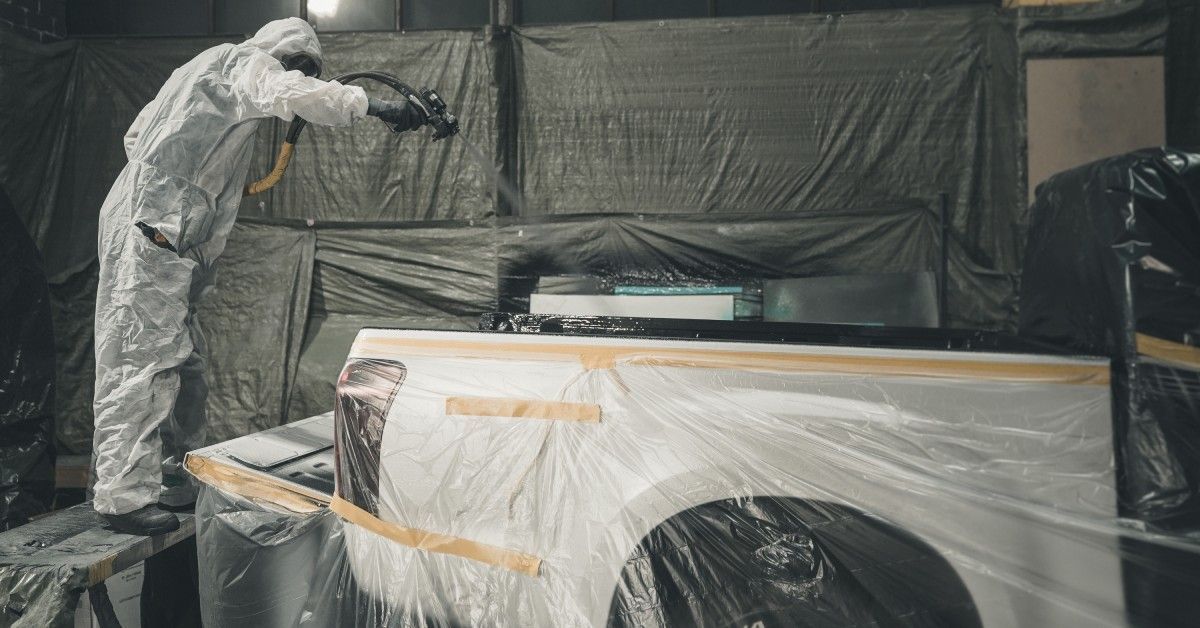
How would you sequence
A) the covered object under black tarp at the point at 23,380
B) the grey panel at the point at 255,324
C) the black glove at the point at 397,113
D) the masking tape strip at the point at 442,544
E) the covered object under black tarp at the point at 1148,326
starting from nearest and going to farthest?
the covered object under black tarp at the point at 1148,326 → the masking tape strip at the point at 442,544 → the black glove at the point at 397,113 → the covered object under black tarp at the point at 23,380 → the grey panel at the point at 255,324

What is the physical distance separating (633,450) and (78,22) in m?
6.41

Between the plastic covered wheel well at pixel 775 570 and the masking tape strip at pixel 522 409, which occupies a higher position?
the masking tape strip at pixel 522 409

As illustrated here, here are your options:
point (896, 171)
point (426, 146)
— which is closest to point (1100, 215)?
point (896, 171)

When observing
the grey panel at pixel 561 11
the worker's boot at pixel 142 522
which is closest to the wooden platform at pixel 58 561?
the worker's boot at pixel 142 522

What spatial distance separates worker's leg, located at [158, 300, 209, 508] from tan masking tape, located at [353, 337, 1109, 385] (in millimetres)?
1815

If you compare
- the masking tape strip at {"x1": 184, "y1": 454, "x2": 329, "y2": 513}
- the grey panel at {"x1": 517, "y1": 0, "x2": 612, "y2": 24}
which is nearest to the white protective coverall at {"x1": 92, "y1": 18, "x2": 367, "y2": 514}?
the masking tape strip at {"x1": 184, "y1": 454, "x2": 329, "y2": 513}

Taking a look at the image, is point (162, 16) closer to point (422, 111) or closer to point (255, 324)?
point (255, 324)

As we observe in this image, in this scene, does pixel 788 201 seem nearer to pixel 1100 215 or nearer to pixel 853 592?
pixel 1100 215

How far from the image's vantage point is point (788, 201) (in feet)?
16.2

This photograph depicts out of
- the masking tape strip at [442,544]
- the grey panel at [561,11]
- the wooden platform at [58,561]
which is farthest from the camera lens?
the grey panel at [561,11]

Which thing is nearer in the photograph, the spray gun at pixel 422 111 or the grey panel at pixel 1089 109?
the spray gun at pixel 422 111

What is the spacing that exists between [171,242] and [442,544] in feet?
6.56

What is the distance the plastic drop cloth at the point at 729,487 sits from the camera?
4.82 ft

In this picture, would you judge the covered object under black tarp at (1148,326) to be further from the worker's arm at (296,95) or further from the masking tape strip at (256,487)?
the worker's arm at (296,95)
